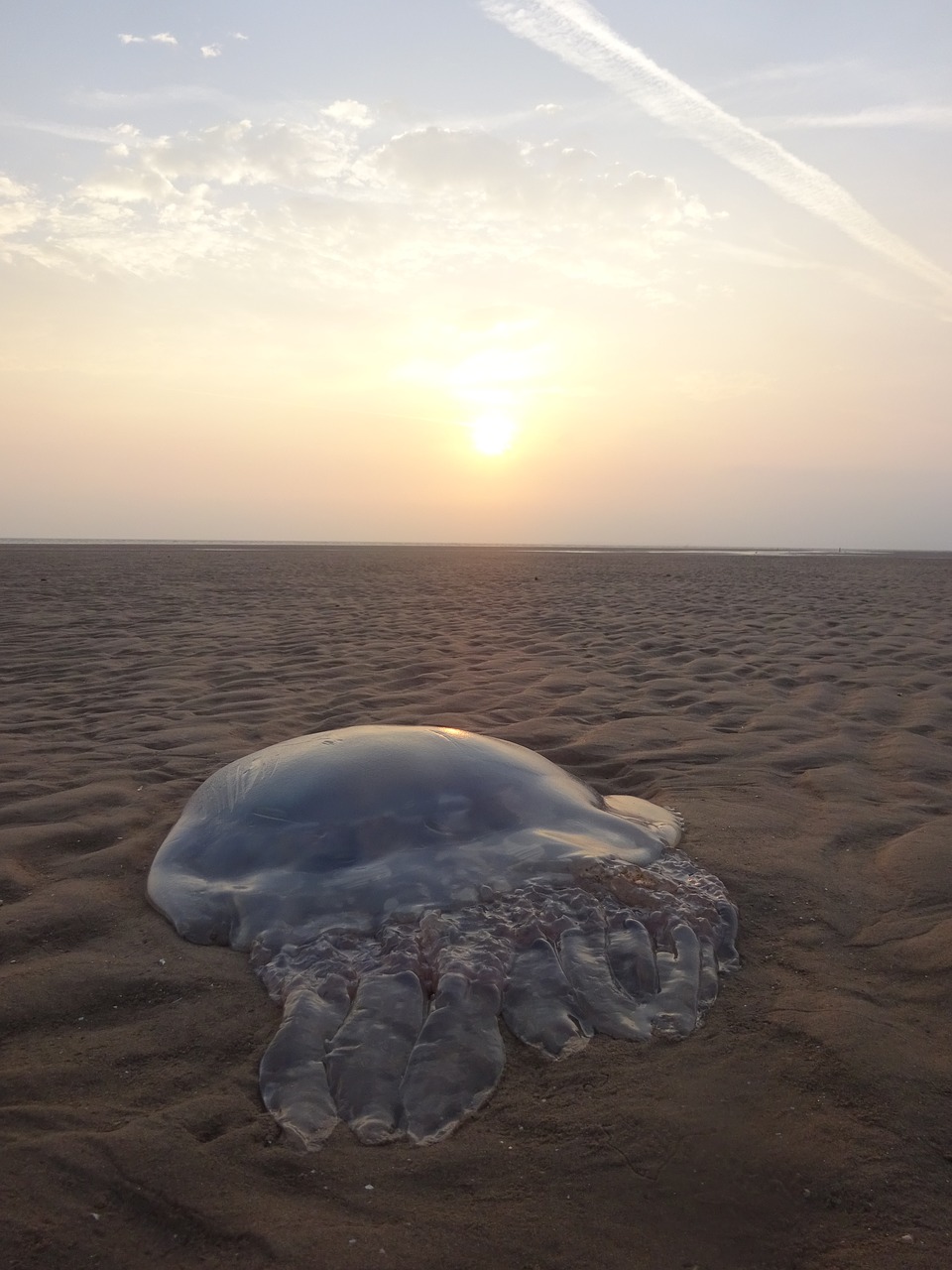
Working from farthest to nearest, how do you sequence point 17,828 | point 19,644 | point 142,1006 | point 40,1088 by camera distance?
point 19,644, point 17,828, point 142,1006, point 40,1088

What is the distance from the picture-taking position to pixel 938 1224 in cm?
163

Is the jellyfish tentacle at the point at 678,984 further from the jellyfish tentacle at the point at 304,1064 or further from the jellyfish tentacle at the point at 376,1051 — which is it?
the jellyfish tentacle at the point at 304,1064

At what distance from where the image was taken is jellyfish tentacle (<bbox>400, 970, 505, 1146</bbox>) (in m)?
1.92

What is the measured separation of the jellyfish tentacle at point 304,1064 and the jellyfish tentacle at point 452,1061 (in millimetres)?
195

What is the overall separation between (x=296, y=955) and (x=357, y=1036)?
46cm

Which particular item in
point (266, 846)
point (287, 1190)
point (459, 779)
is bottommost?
point (287, 1190)

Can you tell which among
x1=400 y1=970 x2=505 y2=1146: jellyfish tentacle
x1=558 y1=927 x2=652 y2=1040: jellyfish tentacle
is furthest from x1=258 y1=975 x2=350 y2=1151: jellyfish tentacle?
x1=558 y1=927 x2=652 y2=1040: jellyfish tentacle

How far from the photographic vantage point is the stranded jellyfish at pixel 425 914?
2.09m

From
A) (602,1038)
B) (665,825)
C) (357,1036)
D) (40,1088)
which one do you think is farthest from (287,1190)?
(665,825)

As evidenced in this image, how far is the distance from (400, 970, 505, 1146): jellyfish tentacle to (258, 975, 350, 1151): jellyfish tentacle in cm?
20

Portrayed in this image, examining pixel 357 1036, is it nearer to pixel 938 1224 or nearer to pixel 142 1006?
pixel 142 1006

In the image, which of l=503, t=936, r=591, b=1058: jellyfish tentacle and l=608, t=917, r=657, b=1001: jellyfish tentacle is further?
l=608, t=917, r=657, b=1001: jellyfish tentacle

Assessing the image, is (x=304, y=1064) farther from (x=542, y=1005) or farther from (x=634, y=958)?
(x=634, y=958)

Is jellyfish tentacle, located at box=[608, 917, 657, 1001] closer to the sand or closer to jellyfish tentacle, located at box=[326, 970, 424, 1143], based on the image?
the sand
